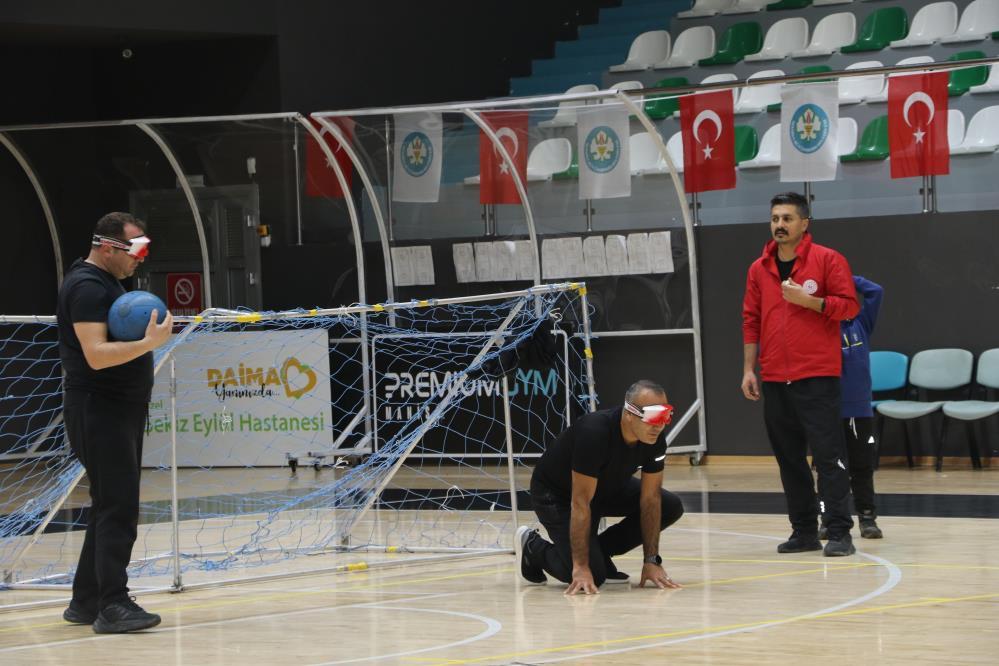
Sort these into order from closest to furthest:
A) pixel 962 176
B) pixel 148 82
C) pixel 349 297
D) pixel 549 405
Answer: pixel 962 176, pixel 549 405, pixel 349 297, pixel 148 82

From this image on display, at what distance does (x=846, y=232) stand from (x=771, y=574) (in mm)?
5991

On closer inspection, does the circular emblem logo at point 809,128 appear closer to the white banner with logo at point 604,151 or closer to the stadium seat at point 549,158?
the white banner with logo at point 604,151

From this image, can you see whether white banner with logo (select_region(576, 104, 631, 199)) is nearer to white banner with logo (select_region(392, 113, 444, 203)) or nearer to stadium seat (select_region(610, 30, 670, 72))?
white banner with logo (select_region(392, 113, 444, 203))

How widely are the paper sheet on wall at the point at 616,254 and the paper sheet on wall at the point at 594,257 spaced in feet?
0.13

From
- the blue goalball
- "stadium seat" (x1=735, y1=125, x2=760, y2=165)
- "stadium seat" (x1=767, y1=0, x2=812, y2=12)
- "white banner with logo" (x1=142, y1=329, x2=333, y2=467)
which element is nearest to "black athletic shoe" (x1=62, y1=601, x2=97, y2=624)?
the blue goalball

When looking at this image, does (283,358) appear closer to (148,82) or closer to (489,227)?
(489,227)

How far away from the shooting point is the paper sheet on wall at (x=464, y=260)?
13617 millimetres

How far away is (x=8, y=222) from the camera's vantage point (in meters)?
15.3

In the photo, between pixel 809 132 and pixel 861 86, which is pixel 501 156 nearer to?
pixel 809 132

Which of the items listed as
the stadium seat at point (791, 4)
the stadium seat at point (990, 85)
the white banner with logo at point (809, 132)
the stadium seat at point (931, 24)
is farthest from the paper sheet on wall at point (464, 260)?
the stadium seat at point (791, 4)

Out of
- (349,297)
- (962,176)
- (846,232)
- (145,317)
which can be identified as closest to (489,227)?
(349,297)

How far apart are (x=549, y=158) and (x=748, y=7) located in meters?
5.99

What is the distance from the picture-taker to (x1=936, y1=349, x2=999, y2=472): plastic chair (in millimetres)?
11516

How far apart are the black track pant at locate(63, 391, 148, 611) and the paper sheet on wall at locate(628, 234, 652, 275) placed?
7447 mm
